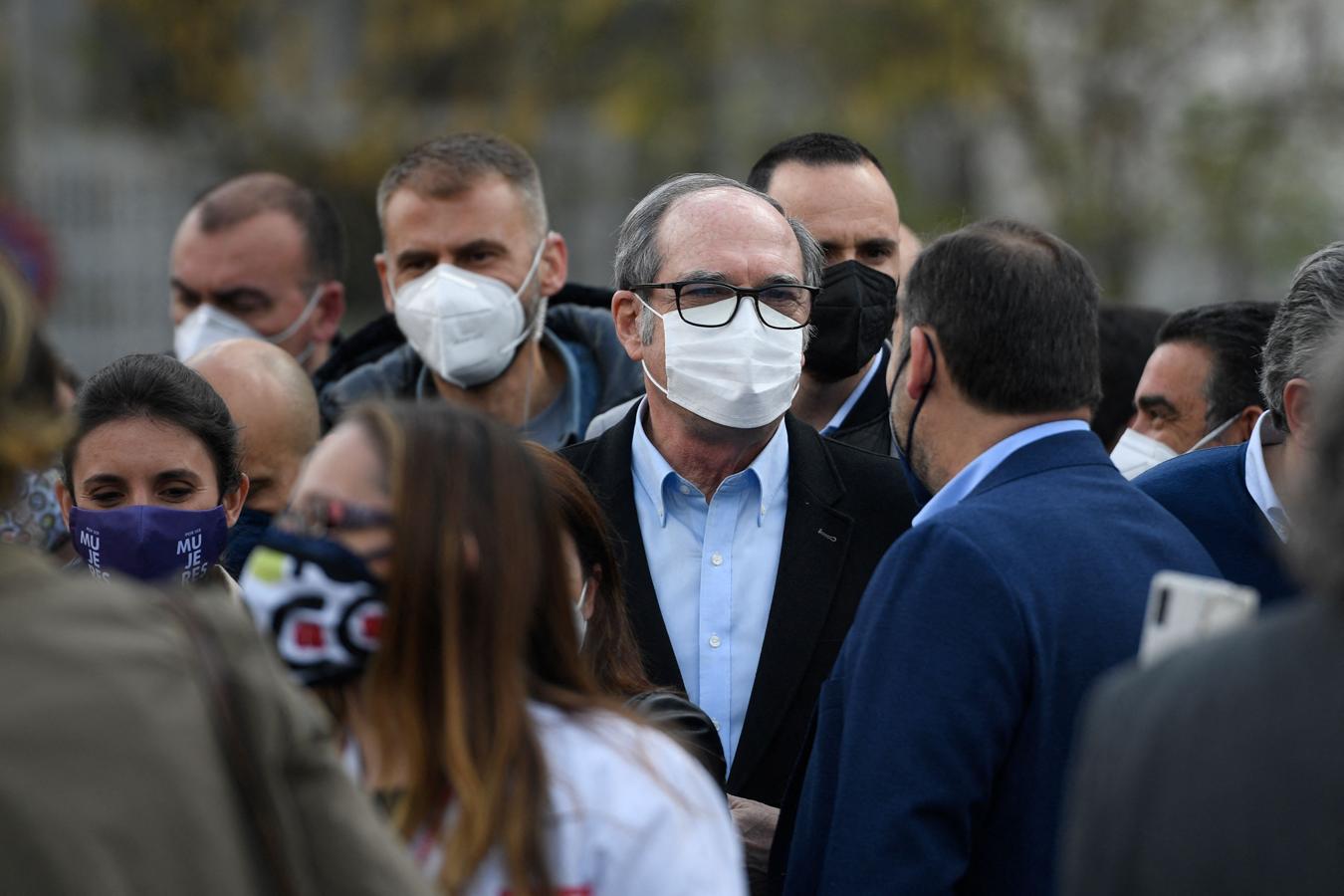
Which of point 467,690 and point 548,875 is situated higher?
point 467,690

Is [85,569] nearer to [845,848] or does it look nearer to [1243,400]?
[845,848]

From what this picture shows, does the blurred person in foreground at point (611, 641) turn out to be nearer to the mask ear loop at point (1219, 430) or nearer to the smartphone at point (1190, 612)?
the smartphone at point (1190, 612)

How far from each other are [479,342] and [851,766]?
8.53ft

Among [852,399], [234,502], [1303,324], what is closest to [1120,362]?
[852,399]

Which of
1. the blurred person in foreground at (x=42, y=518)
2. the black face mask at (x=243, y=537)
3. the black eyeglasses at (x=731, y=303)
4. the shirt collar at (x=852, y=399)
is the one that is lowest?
the blurred person in foreground at (x=42, y=518)

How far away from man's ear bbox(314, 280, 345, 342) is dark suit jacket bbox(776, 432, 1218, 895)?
3.50m

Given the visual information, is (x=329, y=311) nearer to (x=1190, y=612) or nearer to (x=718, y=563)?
→ (x=718, y=563)

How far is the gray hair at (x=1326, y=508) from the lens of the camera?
6.10ft

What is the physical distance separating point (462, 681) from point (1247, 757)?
977mm

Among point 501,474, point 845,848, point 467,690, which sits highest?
point 501,474

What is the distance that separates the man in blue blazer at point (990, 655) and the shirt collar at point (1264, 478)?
0.53 meters

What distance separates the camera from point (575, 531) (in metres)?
3.47

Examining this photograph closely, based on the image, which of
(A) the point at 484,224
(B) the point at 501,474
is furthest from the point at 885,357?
(B) the point at 501,474

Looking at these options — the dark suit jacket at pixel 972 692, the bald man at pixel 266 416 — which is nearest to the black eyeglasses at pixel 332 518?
the dark suit jacket at pixel 972 692
